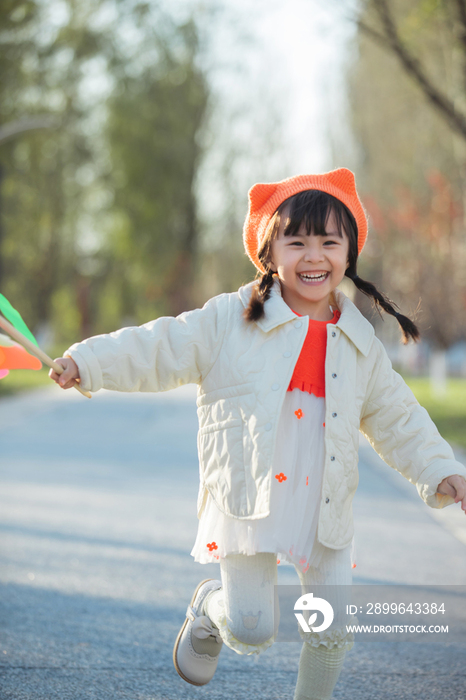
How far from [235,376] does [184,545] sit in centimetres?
310

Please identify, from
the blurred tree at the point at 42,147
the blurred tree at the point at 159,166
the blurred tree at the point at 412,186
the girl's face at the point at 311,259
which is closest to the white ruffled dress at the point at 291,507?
the girl's face at the point at 311,259

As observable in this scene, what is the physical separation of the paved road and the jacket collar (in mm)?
1328

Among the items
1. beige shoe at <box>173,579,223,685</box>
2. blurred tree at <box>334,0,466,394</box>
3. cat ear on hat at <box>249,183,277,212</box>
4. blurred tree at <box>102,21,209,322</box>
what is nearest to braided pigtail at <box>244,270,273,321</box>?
cat ear on hat at <box>249,183,277,212</box>

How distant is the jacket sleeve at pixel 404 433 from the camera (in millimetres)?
2811

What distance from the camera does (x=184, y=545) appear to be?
18.4ft

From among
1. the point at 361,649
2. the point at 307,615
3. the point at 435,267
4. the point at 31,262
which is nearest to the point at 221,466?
the point at 307,615

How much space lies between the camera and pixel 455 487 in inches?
108

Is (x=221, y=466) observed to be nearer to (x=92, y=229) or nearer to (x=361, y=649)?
(x=361, y=649)

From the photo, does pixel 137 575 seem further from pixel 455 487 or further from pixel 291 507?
pixel 455 487

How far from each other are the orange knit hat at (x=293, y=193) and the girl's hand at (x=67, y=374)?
75cm

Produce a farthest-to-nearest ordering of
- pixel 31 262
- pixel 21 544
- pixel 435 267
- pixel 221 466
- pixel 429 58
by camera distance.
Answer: pixel 31 262 → pixel 435 267 → pixel 429 58 → pixel 21 544 → pixel 221 466

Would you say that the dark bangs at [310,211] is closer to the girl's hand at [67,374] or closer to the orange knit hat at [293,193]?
the orange knit hat at [293,193]

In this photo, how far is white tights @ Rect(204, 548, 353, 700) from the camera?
265cm

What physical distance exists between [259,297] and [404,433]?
2.14ft
